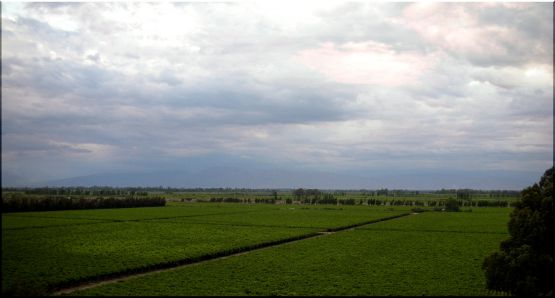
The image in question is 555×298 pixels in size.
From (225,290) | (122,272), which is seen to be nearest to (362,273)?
(225,290)

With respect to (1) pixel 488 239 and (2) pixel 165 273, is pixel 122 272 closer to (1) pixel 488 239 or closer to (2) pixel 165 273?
(2) pixel 165 273

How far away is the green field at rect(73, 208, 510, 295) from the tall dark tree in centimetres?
141

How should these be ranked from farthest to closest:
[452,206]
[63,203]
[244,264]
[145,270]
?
[452,206], [63,203], [244,264], [145,270]

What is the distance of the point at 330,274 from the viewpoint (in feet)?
88.8

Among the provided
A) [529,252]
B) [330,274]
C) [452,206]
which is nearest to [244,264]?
[330,274]

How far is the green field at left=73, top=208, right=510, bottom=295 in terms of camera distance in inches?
900

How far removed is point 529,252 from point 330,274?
10873 millimetres

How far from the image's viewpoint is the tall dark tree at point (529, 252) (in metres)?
21.6

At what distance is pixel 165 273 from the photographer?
27.5 metres

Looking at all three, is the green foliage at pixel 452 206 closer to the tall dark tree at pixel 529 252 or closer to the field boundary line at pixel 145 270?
the field boundary line at pixel 145 270

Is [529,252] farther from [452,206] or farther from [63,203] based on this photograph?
[452,206]

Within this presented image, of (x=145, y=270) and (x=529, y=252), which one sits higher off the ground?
(x=529, y=252)

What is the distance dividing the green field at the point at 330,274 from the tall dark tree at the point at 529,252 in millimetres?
1412

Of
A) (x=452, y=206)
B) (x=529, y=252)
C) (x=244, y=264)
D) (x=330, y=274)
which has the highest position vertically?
(x=529, y=252)
